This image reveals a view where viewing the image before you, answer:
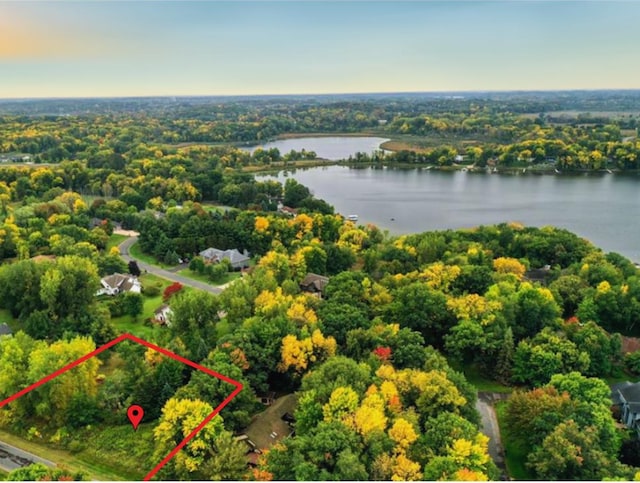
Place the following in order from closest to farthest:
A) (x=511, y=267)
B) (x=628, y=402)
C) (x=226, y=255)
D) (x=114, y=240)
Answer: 1. (x=628, y=402)
2. (x=511, y=267)
3. (x=226, y=255)
4. (x=114, y=240)

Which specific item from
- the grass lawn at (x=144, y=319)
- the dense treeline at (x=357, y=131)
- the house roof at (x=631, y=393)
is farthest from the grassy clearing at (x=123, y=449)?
the dense treeline at (x=357, y=131)

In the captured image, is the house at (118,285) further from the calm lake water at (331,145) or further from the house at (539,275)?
the calm lake water at (331,145)

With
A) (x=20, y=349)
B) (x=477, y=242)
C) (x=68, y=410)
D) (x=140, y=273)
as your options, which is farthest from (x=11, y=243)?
(x=477, y=242)

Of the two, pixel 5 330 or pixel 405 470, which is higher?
pixel 405 470

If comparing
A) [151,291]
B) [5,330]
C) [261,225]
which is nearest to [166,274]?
[151,291]

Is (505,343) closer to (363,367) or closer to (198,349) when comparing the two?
(363,367)

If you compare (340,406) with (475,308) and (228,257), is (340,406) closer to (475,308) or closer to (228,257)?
(475,308)
